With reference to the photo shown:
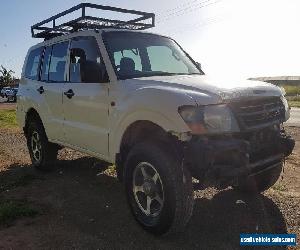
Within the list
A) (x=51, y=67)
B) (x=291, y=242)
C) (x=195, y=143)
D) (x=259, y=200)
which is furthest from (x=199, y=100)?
(x=51, y=67)

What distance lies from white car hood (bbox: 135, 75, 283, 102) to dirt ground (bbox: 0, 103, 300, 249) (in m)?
1.37

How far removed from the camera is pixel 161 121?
3.93m

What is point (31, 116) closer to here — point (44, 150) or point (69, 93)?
point (44, 150)

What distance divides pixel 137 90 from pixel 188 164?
110 cm

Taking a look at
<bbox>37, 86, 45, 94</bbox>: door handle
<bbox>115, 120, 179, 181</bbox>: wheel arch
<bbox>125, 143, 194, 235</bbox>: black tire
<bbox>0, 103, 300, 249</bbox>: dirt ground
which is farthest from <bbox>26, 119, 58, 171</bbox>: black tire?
<bbox>125, 143, 194, 235</bbox>: black tire

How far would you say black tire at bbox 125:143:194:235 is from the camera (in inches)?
148

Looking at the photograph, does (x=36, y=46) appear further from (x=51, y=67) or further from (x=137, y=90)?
(x=137, y=90)

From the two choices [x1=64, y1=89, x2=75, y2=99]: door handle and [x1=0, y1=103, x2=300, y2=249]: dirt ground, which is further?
[x1=64, y1=89, x2=75, y2=99]: door handle

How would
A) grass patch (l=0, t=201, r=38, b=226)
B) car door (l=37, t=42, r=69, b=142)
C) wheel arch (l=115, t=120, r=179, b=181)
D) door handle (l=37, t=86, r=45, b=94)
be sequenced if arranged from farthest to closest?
door handle (l=37, t=86, r=45, b=94) < car door (l=37, t=42, r=69, b=142) < grass patch (l=0, t=201, r=38, b=226) < wheel arch (l=115, t=120, r=179, b=181)

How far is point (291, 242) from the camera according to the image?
12.6 feet

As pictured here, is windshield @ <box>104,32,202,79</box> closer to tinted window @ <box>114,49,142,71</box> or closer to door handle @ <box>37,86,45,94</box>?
tinted window @ <box>114,49,142,71</box>

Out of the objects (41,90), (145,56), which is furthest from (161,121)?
(41,90)

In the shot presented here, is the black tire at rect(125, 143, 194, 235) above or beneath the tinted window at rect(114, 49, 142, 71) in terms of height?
beneath

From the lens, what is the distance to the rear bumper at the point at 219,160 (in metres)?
3.59
